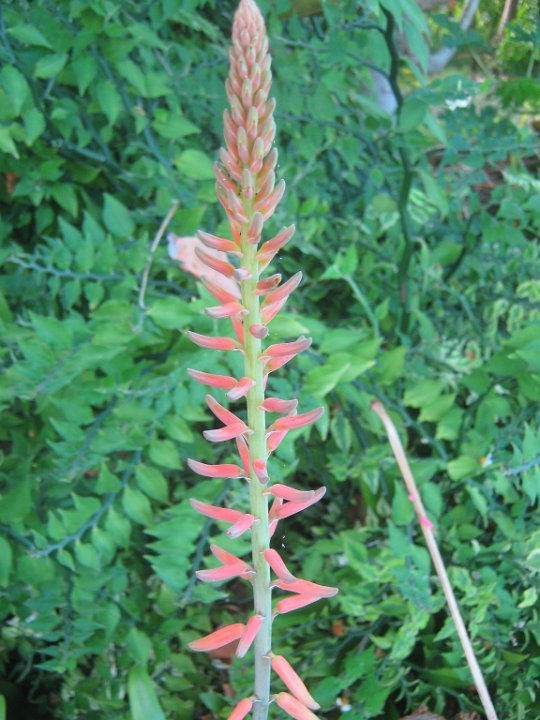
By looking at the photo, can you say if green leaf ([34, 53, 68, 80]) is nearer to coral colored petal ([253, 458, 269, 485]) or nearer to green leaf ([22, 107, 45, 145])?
green leaf ([22, 107, 45, 145])

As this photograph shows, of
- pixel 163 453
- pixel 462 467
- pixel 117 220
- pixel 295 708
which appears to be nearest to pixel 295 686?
pixel 295 708

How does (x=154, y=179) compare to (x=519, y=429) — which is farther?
(x=154, y=179)

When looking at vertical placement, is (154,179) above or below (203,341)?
below

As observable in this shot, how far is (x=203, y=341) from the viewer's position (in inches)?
26.9

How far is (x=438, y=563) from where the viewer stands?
4.42 ft

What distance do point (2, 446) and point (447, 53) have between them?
111 inches

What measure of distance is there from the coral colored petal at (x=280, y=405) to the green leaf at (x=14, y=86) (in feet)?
4.09

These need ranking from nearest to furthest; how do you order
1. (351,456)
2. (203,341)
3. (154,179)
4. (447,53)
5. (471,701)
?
(203,341) < (471,701) < (351,456) < (154,179) < (447,53)

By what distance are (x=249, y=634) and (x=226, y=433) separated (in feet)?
0.69

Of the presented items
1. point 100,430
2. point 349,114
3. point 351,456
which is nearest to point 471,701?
point 351,456

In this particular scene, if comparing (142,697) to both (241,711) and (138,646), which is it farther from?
(241,711)

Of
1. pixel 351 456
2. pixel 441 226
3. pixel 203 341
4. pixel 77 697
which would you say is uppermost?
pixel 203 341

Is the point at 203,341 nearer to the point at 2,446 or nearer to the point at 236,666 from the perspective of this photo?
the point at 236,666

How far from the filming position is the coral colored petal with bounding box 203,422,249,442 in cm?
65
